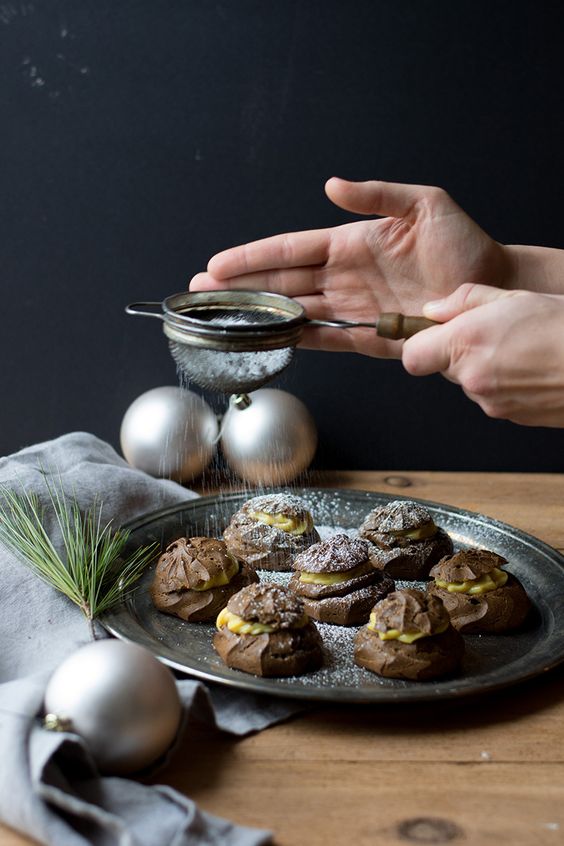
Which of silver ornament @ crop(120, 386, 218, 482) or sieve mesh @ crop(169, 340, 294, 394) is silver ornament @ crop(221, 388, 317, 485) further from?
sieve mesh @ crop(169, 340, 294, 394)

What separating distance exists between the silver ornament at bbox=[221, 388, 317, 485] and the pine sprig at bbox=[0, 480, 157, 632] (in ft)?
1.63

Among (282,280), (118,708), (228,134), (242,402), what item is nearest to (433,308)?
(282,280)

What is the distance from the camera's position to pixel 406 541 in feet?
5.91

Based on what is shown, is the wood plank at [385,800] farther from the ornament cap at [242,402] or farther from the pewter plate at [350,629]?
the ornament cap at [242,402]

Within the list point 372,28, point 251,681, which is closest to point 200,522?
point 251,681

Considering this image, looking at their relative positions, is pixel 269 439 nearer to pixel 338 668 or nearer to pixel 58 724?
pixel 338 668

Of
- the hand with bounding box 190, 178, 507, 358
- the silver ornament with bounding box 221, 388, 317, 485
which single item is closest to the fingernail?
the hand with bounding box 190, 178, 507, 358

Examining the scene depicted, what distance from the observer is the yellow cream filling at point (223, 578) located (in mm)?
1599

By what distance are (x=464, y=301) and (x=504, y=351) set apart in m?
0.13

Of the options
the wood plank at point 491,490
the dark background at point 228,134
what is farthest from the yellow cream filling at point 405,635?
the dark background at point 228,134

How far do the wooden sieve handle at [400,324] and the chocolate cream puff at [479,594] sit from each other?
0.38 m

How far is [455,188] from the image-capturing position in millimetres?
2441

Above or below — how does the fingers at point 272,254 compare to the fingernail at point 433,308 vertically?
above

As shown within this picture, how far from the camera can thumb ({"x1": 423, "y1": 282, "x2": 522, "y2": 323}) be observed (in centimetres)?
154
